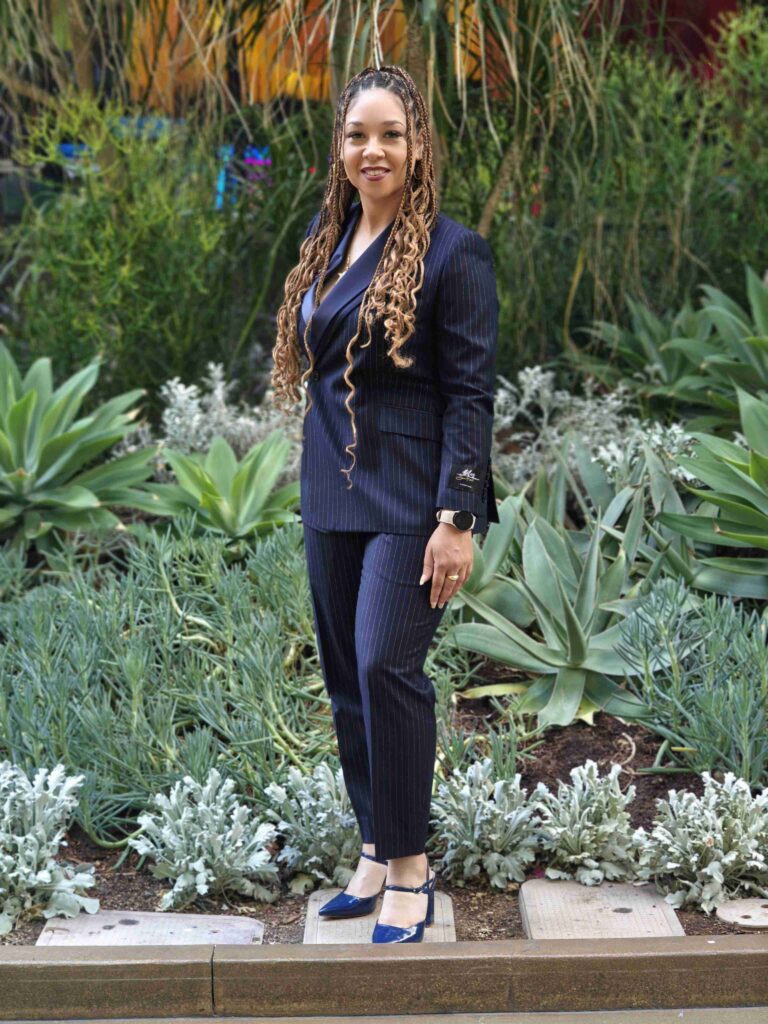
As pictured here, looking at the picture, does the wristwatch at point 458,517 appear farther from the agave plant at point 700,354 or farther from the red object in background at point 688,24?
the red object in background at point 688,24

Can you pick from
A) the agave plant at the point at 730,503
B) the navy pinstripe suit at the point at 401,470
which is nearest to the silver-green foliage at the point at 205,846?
the navy pinstripe suit at the point at 401,470

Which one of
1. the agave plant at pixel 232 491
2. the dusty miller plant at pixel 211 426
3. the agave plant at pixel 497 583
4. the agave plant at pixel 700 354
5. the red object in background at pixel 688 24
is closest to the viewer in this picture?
the agave plant at pixel 497 583

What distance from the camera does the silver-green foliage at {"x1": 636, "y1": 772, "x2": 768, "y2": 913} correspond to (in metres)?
3.14

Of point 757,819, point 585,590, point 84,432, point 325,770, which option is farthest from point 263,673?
point 84,432

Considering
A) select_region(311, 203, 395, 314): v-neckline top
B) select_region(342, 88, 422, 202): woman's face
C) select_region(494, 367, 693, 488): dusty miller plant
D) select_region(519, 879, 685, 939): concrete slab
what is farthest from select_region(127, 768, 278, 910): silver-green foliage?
select_region(494, 367, 693, 488): dusty miller plant

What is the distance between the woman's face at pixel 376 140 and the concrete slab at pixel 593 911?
1.71 meters

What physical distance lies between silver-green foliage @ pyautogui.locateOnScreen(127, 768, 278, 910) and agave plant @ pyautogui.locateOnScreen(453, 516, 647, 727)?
3.27ft

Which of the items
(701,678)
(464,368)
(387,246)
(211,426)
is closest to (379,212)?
(387,246)

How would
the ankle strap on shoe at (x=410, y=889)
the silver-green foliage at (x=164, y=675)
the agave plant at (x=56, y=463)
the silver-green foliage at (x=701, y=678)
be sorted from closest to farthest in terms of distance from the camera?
the ankle strap on shoe at (x=410, y=889)
the silver-green foliage at (x=701, y=678)
the silver-green foliage at (x=164, y=675)
the agave plant at (x=56, y=463)

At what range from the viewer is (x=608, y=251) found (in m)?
6.49

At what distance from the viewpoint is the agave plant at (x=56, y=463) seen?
504cm

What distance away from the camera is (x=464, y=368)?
2.78m

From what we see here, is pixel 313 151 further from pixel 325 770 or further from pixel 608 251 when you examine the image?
pixel 325 770

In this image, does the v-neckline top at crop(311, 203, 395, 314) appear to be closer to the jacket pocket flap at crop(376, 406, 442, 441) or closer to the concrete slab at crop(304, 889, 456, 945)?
the jacket pocket flap at crop(376, 406, 442, 441)
